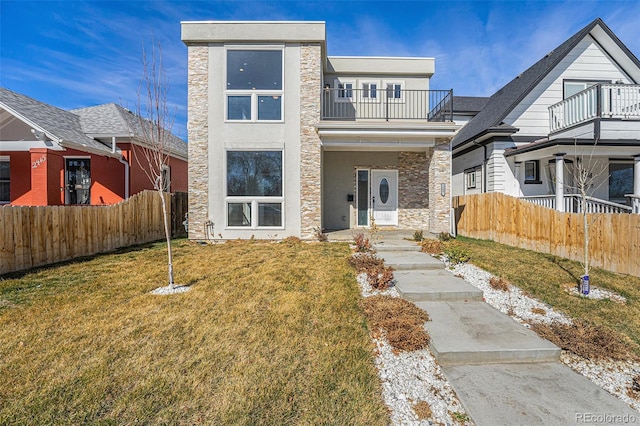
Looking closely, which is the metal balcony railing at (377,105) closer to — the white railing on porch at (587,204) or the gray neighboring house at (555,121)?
the gray neighboring house at (555,121)

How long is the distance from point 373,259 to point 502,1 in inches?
472

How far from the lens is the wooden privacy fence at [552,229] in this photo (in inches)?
243

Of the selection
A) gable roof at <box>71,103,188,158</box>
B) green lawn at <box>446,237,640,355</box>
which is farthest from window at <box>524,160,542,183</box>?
gable roof at <box>71,103,188,158</box>

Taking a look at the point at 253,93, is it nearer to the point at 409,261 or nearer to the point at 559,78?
the point at 409,261

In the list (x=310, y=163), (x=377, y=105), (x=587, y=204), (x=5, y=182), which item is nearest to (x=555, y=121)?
(x=587, y=204)

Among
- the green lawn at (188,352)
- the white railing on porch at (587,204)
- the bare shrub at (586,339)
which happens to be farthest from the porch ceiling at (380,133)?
the bare shrub at (586,339)

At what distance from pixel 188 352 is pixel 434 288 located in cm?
381

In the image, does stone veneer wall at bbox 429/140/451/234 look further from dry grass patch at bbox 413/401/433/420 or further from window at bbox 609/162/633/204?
dry grass patch at bbox 413/401/433/420

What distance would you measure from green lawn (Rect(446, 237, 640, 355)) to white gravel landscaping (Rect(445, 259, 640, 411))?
0.21m

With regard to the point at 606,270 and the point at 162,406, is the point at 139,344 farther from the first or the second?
the point at 606,270

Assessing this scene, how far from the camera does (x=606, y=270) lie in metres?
6.44

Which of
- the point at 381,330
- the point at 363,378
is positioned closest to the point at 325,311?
the point at 381,330

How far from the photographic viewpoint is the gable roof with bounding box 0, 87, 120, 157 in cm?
1012

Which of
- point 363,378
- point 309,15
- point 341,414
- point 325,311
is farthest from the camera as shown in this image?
point 309,15
